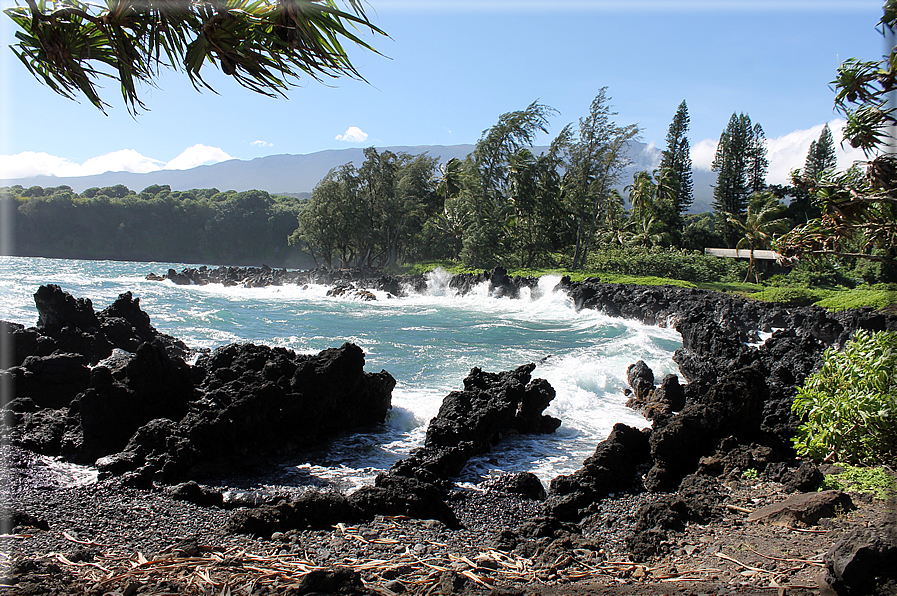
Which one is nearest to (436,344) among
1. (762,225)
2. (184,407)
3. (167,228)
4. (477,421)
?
(477,421)

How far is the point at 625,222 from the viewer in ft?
159

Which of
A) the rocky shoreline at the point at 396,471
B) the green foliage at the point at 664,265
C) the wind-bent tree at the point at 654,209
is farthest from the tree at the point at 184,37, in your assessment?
the wind-bent tree at the point at 654,209

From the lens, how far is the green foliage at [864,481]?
4148mm

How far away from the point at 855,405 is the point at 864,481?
63cm

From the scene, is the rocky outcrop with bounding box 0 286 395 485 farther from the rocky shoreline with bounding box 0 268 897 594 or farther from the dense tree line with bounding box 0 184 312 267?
the dense tree line with bounding box 0 184 312 267

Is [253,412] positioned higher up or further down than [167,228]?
further down

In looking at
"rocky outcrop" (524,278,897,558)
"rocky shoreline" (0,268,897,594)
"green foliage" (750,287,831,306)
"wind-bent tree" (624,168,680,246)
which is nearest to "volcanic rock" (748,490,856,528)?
"rocky shoreline" (0,268,897,594)

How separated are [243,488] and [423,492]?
232 cm

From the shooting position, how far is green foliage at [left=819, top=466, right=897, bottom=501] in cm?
415

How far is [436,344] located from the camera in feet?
55.4

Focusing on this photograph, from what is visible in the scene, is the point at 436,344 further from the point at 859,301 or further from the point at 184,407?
the point at 859,301

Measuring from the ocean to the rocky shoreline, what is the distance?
540 millimetres

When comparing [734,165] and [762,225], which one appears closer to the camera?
[762,225]

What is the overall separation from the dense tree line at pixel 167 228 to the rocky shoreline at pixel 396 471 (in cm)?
8626
